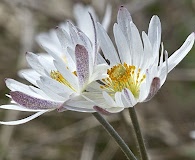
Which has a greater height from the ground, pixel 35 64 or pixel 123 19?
pixel 123 19

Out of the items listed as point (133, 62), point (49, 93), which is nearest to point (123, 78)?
point (133, 62)

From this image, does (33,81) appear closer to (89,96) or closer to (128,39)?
(89,96)

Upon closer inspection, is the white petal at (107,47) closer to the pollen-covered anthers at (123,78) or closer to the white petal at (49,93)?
the pollen-covered anthers at (123,78)

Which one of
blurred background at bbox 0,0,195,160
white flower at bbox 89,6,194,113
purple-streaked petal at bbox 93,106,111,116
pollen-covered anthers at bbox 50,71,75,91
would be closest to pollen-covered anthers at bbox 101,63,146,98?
white flower at bbox 89,6,194,113

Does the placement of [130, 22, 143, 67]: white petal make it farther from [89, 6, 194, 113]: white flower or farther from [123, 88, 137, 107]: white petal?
[123, 88, 137, 107]: white petal

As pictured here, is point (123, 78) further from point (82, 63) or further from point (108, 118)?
point (108, 118)

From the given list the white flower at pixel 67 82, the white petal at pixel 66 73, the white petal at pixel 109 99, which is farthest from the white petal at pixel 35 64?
the white petal at pixel 109 99
